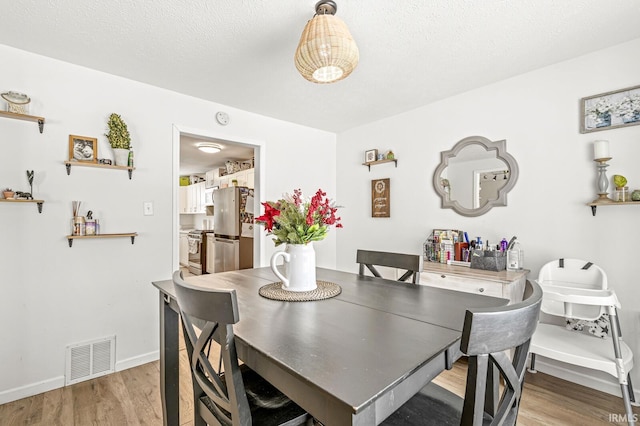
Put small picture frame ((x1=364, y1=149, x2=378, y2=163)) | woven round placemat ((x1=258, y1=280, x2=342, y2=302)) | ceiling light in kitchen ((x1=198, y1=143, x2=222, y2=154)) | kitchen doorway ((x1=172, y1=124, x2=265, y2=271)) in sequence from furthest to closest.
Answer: ceiling light in kitchen ((x1=198, y1=143, x2=222, y2=154))
small picture frame ((x1=364, y1=149, x2=378, y2=163))
kitchen doorway ((x1=172, y1=124, x2=265, y2=271))
woven round placemat ((x1=258, y1=280, x2=342, y2=302))

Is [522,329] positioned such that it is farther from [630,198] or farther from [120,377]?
[120,377]

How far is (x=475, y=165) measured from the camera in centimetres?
275

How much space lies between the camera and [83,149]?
2.26 meters

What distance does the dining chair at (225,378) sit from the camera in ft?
2.81

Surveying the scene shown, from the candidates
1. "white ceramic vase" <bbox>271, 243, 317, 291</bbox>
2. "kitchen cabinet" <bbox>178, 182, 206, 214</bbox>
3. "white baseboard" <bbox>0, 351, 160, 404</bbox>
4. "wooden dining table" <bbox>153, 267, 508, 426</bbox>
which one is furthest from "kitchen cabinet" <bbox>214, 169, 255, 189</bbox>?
"wooden dining table" <bbox>153, 267, 508, 426</bbox>

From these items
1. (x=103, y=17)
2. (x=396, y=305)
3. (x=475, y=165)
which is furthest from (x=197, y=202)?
(x=396, y=305)

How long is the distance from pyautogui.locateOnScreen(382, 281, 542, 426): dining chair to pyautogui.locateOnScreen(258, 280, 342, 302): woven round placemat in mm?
515

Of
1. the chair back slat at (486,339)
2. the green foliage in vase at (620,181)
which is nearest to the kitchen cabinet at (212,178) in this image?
the green foliage in vase at (620,181)

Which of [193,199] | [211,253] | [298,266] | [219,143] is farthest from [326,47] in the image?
[193,199]

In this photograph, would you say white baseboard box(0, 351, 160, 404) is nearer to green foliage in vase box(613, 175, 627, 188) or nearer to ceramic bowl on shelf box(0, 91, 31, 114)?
ceramic bowl on shelf box(0, 91, 31, 114)

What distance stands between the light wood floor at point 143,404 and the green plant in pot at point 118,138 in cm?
167

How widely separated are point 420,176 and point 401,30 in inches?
63.1

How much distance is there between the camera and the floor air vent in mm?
2203

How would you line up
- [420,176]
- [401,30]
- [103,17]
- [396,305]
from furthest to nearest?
[420,176] < [401,30] < [103,17] < [396,305]
